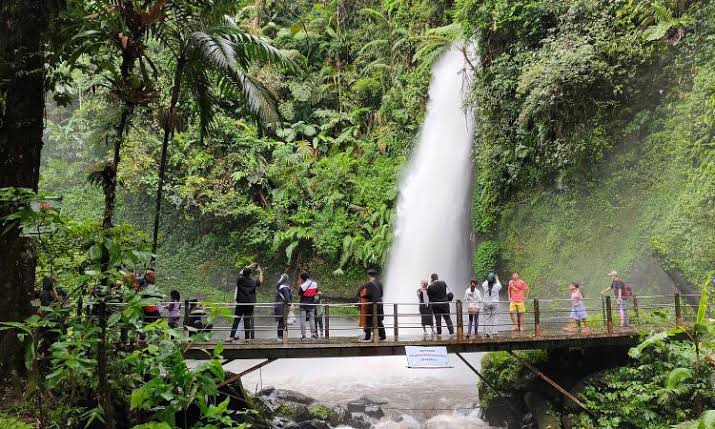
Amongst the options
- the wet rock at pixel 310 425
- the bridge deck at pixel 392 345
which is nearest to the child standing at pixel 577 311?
the bridge deck at pixel 392 345

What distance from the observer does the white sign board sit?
892 centimetres

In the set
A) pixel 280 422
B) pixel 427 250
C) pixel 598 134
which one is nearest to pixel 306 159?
pixel 427 250

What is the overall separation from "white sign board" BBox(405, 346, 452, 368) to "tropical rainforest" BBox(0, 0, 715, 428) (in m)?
2.82

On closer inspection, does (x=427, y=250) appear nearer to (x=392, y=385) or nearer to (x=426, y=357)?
(x=392, y=385)

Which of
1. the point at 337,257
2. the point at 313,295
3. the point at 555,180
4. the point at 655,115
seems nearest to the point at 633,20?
the point at 655,115

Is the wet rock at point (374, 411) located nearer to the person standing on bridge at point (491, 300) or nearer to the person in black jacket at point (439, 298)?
the person in black jacket at point (439, 298)

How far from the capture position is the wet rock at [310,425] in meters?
10.7

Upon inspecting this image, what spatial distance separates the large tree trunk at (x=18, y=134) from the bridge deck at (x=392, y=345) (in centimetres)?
375

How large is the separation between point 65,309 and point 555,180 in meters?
15.1

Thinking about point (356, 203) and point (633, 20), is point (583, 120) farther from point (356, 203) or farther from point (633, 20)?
point (356, 203)

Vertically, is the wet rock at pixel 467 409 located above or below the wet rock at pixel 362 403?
below

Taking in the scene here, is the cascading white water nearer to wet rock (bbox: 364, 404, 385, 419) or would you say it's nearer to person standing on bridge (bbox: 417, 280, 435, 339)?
wet rock (bbox: 364, 404, 385, 419)

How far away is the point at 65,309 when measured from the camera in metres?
3.68

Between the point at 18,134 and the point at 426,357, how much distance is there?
639 centimetres
